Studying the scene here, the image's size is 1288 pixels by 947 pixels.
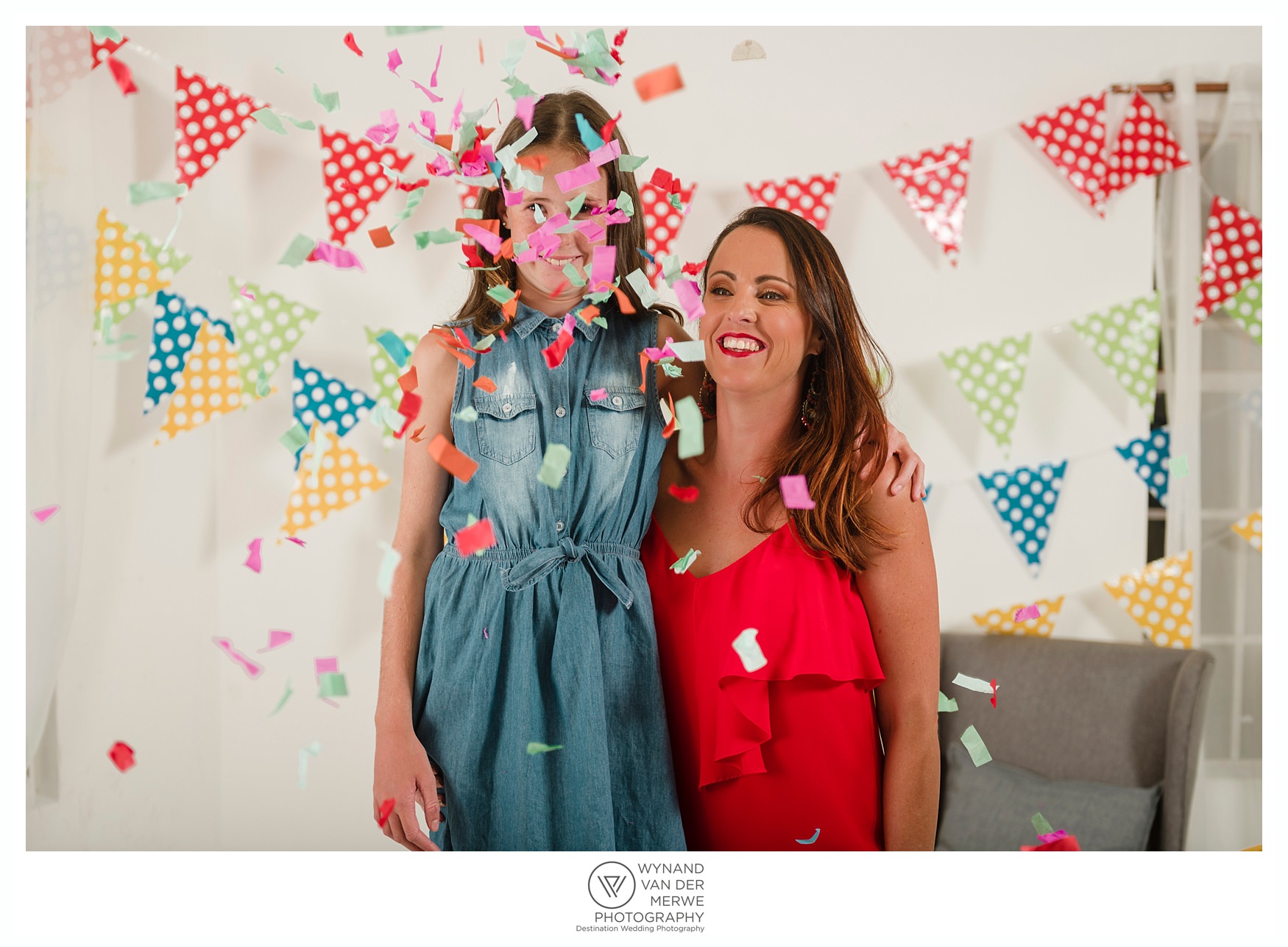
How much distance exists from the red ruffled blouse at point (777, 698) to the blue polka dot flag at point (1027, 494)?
3.21 ft

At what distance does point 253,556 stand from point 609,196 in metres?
1.07

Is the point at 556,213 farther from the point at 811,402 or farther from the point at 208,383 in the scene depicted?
the point at 208,383

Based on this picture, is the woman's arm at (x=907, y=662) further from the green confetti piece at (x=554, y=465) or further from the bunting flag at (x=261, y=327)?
the bunting flag at (x=261, y=327)

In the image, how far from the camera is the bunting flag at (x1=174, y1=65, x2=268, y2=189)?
1.56m

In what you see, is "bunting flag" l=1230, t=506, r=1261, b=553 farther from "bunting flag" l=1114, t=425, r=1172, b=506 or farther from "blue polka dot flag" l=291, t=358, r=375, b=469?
"blue polka dot flag" l=291, t=358, r=375, b=469

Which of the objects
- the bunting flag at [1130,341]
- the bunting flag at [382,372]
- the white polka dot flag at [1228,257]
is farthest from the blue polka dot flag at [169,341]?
the white polka dot flag at [1228,257]

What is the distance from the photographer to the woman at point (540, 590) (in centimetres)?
109

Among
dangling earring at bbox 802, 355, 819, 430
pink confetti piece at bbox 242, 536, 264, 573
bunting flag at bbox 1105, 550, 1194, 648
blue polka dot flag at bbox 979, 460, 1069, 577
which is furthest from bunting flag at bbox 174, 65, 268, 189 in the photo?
bunting flag at bbox 1105, 550, 1194, 648

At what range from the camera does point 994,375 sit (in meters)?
1.94

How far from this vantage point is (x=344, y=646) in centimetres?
191
